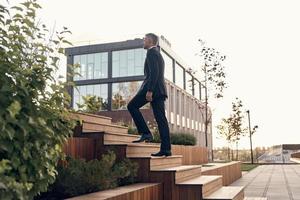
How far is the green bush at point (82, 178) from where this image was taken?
10.5 ft

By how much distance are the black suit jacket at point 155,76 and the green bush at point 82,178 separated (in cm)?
138

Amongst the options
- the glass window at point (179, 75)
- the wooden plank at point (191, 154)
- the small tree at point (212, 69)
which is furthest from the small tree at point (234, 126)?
the wooden plank at point (191, 154)

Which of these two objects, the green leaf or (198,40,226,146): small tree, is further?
(198,40,226,146): small tree

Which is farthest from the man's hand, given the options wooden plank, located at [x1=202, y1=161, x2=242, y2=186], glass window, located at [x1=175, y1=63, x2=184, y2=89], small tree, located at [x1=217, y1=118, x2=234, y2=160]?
glass window, located at [x1=175, y1=63, x2=184, y2=89]

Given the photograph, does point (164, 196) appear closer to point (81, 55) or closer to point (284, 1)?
point (284, 1)

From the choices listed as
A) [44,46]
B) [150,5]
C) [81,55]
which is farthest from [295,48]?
[81,55]

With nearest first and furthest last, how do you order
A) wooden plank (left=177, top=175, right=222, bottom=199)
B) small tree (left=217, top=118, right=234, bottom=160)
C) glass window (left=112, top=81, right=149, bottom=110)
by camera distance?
wooden plank (left=177, top=175, right=222, bottom=199) < small tree (left=217, top=118, right=234, bottom=160) < glass window (left=112, top=81, right=149, bottom=110)

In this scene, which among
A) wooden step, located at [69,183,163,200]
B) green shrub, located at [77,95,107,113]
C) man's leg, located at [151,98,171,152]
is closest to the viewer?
green shrub, located at [77,95,107,113]

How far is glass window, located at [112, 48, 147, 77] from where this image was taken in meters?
32.9

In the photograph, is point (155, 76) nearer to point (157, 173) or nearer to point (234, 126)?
point (157, 173)

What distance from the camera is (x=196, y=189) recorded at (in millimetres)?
4145

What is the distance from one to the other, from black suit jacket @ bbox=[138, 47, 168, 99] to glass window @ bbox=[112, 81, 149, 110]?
90.9 feet

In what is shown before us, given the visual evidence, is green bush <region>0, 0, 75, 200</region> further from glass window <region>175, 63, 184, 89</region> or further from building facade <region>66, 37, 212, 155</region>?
glass window <region>175, 63, 184, 89</region>

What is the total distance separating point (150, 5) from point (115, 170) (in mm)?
7062
